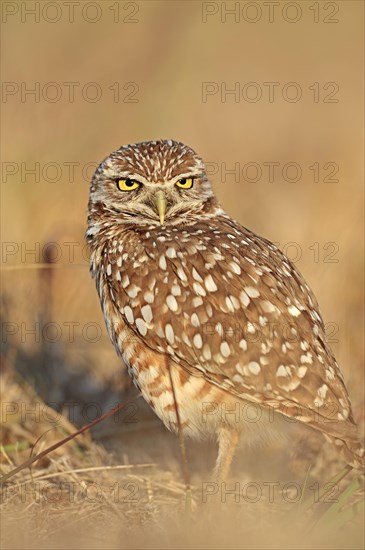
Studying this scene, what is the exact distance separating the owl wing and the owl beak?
0.28 feet

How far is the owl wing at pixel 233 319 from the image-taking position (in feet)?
13.2

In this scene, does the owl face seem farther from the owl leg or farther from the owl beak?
the owl leg

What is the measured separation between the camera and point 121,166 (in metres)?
4.67

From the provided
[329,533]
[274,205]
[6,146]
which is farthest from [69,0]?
[329,533]

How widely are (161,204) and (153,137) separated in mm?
2422

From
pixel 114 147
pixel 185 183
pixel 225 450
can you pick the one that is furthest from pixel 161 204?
pixel 114 147

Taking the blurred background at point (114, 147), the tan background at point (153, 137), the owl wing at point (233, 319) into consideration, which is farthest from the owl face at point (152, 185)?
the tan background at point (153, 137)

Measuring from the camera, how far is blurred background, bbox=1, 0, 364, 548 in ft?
19.2

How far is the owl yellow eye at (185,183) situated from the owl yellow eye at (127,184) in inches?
8.2

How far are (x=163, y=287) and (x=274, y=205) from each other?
155 inches

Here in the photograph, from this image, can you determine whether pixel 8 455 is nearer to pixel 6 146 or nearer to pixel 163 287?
pixel 163 287

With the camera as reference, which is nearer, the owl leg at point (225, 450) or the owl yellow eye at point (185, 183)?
the owl leg at point (225, 450)

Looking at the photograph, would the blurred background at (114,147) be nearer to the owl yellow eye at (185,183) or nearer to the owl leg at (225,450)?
the owl yellow eye at (185,183)

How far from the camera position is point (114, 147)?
850 centimetres
